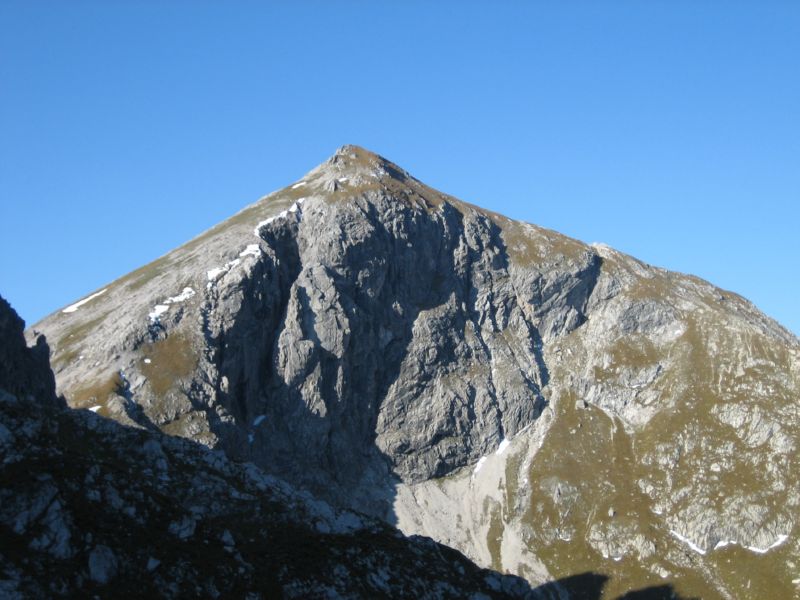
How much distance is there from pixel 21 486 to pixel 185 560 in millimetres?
9302

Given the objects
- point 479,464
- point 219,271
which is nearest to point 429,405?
point 479,464

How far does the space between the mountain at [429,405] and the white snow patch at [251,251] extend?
1.38 feet

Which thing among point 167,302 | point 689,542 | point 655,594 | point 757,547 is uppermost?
point 167,302

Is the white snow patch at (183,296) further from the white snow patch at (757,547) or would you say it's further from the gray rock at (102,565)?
the gray rock at (102,565)

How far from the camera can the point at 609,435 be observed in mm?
188250

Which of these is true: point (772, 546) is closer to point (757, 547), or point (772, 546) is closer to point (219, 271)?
point (757, 547)

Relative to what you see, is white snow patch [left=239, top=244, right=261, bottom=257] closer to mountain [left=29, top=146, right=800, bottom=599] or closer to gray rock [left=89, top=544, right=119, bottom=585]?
mountain [left=29, top=146, right=800, bottom=599]

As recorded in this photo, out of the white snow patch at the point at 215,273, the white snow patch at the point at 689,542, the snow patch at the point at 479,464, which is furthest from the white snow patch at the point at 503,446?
the white snow patch at the point at 215,273

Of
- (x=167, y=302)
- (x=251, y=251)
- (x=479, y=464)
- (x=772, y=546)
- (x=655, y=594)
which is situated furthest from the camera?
(x=479, y=464)

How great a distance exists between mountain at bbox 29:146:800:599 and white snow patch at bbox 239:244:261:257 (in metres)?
0.42

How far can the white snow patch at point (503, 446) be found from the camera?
7387 inches

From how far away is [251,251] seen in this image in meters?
174

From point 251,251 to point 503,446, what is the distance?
232ft

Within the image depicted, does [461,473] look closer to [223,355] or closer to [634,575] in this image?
[634,575]
